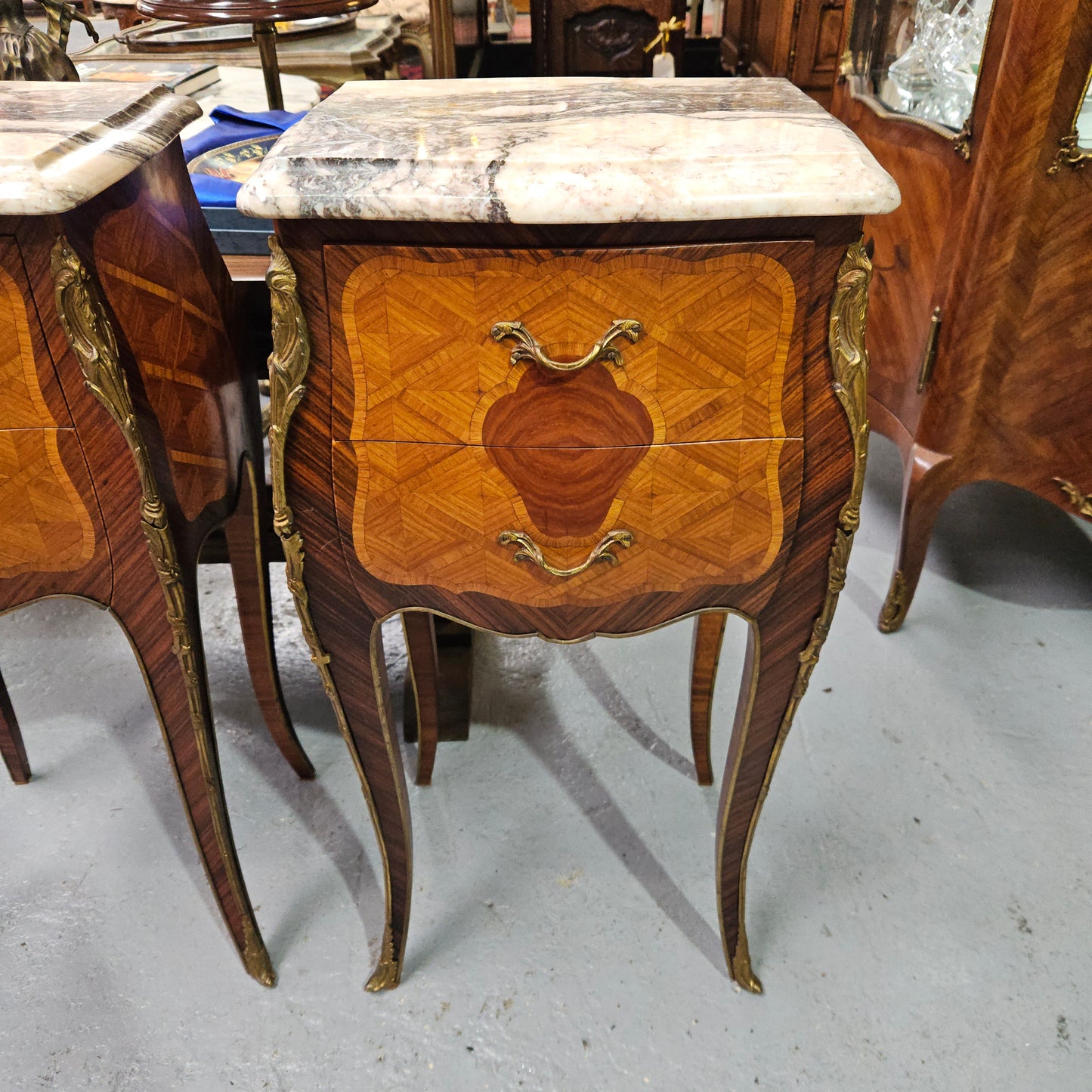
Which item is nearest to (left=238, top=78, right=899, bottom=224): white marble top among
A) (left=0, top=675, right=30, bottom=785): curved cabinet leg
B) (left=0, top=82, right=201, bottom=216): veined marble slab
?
(left=0, top=82, right=201, bottom=216): veined marble slab

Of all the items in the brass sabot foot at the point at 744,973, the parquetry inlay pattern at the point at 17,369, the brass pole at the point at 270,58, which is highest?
the brass pole at the point at 270,58

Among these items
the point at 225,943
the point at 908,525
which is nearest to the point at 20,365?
the point at 225,943

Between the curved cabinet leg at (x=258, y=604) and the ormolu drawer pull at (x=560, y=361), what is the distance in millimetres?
481

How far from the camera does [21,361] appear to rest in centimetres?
74

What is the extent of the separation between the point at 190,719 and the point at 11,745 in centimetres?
56

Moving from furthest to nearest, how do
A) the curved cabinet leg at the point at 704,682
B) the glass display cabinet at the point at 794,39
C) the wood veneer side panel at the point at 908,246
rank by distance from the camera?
the glass display cabinet at the point at 794,39, the wood veneer side panel at the point at 908,246, the curved cabinet leg at the point at 704,682

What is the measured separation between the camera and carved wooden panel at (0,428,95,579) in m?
0.78

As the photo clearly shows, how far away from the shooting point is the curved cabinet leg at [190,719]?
881 millimetres

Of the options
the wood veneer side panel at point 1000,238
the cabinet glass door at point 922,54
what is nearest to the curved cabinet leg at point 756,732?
the wood veneer side panel at point 1000,238

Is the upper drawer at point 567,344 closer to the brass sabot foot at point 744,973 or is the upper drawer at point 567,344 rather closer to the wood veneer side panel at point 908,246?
the brass sabot foot at point 744,973

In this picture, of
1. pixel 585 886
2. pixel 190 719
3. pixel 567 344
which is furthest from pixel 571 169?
pixel 585 886

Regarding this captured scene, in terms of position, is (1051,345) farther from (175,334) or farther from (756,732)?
(175,334)

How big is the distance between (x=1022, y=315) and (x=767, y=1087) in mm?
1097

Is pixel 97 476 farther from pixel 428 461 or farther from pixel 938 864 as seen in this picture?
pixel 938 864
